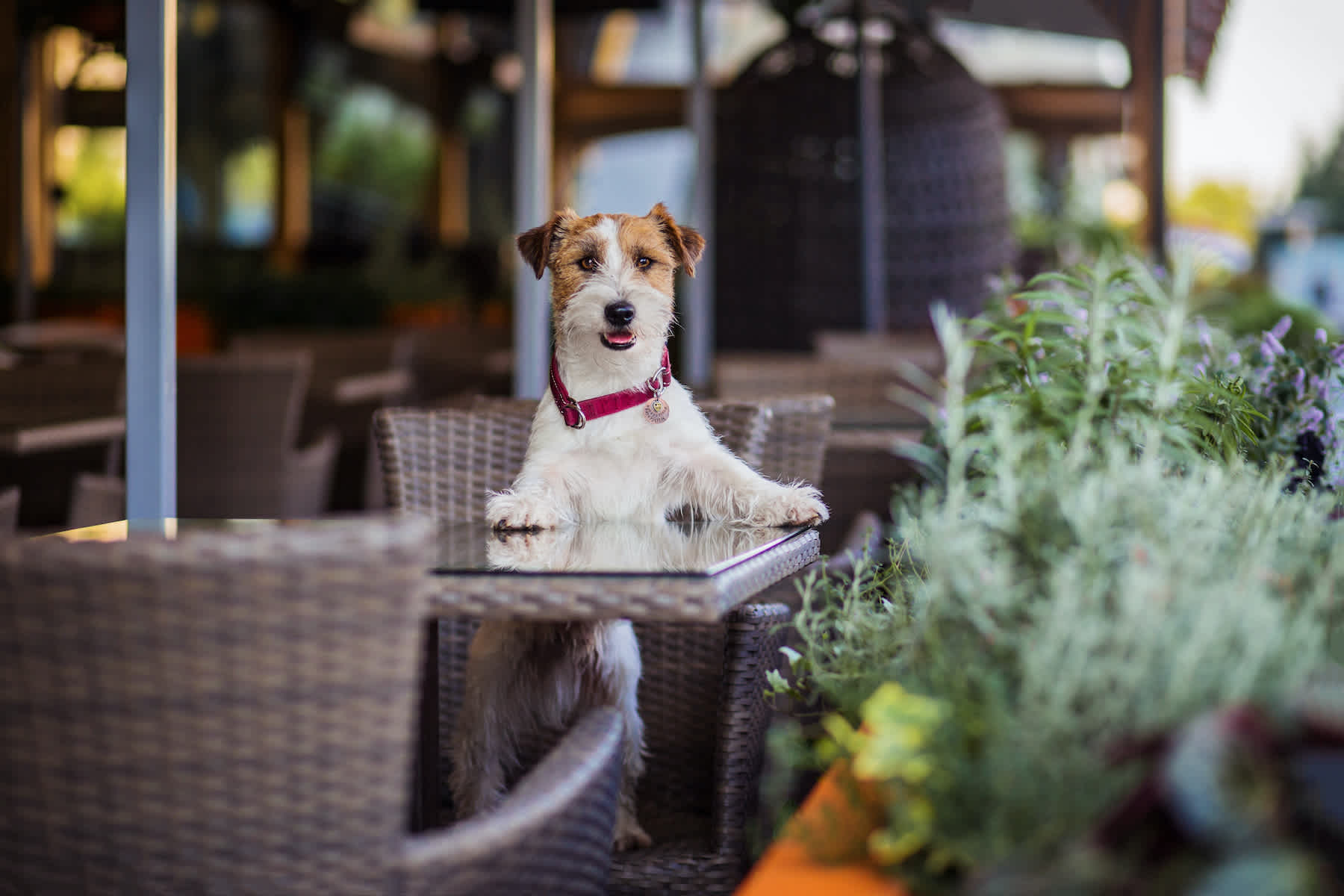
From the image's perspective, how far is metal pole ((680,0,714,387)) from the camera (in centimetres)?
608

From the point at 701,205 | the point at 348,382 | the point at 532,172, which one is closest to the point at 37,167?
the point at 348,382

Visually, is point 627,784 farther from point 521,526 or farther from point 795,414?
point 795,414

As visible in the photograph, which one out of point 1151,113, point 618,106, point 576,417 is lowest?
point 576,417

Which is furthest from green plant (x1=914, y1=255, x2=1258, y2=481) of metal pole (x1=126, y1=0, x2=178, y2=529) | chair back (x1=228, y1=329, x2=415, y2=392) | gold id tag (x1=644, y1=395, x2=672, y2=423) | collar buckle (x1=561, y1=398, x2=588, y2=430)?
Result: chair back (x1=228, y1=329, x2=415, y2=392)

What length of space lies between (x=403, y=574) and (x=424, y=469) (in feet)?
4.52

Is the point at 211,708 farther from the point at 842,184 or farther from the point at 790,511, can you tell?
the point at 842,184

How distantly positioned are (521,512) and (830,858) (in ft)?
2.88

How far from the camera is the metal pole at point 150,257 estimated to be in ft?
9.05

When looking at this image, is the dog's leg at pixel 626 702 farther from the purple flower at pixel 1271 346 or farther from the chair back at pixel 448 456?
the purple flower at pixel 1271 346

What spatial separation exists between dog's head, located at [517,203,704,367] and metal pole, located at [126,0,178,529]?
3.20 ft

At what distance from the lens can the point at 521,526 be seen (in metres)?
1.95

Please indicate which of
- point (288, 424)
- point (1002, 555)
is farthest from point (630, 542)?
point (288, 424)

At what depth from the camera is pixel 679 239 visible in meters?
2.43

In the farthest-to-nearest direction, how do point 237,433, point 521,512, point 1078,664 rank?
point 237,433
point 521,512
point 1078,664
